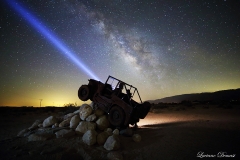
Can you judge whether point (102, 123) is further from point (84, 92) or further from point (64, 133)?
point (84, 92)

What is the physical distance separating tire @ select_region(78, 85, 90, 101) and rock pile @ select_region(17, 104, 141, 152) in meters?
1.11

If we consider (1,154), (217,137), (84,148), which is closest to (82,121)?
(84,148)

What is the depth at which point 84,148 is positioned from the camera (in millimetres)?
6477

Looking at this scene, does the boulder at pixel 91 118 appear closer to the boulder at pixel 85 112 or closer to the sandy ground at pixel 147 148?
the boulder at pixel 85 112

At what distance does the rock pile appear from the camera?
22.3 ft

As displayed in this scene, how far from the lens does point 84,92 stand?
1078cm

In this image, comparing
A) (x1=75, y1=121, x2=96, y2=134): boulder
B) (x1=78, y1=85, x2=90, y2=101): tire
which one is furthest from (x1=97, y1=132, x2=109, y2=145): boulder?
(x1=78, y1=85, x2=90, y2=101): tire

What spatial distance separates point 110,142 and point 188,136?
409cm

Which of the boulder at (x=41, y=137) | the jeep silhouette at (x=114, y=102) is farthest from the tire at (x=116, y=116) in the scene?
the boulder at (x=41, y=137)

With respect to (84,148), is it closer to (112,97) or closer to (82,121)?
(82,121)

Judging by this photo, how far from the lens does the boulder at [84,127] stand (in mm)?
7991

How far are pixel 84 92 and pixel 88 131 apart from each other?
13.5ft

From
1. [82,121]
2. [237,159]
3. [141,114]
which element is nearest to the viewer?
[237,159]

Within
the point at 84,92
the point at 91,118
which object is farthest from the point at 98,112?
the point at 84,92
